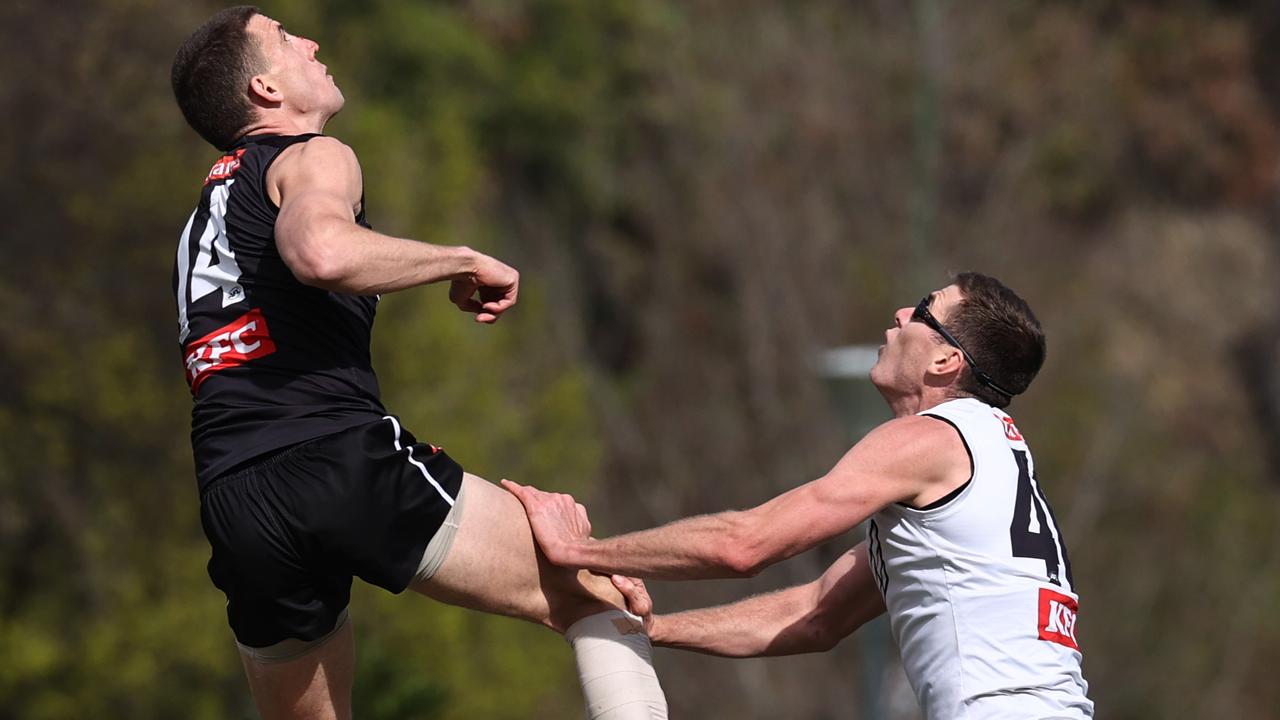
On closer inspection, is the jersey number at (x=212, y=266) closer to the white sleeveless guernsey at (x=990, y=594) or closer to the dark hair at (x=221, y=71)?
the dark hair at (x=221, y=71)

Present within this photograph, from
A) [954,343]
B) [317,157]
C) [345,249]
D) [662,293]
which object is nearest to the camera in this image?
[345,249]

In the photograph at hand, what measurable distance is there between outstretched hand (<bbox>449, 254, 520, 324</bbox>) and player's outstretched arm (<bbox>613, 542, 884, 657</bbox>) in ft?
3.95

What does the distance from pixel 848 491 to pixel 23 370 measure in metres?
12.7

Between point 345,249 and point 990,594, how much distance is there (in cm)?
178

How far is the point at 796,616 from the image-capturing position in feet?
15.4

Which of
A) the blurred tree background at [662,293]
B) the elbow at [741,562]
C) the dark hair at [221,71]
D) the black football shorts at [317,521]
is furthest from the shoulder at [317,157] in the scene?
the blurred tree background at [662,293]

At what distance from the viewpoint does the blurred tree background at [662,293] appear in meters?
15.4

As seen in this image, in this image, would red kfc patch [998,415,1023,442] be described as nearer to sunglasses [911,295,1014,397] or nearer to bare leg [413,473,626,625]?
sunglasses [911,295,1014,397]

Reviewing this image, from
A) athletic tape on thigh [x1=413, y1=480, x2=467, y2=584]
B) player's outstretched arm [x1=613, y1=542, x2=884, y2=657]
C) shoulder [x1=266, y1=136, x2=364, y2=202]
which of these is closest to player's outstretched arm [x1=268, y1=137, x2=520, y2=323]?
A: shoulder [x1=266, y1=136, x2=364, y2=202]

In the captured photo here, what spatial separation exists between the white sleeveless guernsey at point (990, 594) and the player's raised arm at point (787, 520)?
3.2 inches

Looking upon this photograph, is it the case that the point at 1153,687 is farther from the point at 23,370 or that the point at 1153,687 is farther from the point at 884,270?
the point at 23,370

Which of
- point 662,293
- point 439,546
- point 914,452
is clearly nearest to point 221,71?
point 439,546

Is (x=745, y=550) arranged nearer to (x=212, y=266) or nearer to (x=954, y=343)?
(x=954, y=343)

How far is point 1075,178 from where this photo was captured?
25.1 metres
